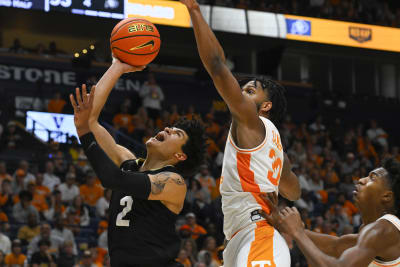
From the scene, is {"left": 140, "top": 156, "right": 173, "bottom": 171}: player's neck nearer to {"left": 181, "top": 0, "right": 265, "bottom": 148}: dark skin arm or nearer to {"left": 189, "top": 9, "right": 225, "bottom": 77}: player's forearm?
{"left": 181, "top": 0, "right": 265, "bottom": 148}: dark skin arm

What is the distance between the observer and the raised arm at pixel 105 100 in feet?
13.8

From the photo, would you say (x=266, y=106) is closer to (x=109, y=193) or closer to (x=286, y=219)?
(x=286, y=219)

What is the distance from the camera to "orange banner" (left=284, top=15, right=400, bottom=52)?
16.3 m

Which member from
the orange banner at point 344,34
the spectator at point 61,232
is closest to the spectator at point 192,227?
the spectator at point 61,232

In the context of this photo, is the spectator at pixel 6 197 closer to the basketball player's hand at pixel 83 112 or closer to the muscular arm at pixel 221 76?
the muscular arm at pixel 221 76

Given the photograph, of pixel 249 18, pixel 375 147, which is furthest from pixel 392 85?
pixel 249 18

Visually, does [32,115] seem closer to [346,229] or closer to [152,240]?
[346,229]

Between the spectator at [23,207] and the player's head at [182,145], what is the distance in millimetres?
7131

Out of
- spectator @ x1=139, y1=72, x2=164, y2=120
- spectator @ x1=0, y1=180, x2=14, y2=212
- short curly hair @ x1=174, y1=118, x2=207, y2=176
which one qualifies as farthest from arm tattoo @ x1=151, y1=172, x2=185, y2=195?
spectator @ x1=139, y1=72, x2=164, y2=120

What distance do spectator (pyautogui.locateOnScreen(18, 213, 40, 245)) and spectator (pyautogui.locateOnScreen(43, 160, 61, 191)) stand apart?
4.93ft

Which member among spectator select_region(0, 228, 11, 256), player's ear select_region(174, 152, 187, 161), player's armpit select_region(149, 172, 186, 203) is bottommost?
spectator select_region(0, 228, 11, 256)

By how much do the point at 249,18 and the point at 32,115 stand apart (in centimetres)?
569

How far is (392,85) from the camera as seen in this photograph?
23438 mm

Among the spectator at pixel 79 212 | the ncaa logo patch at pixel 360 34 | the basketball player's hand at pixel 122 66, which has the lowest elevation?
the spectator at pixel 79 212
